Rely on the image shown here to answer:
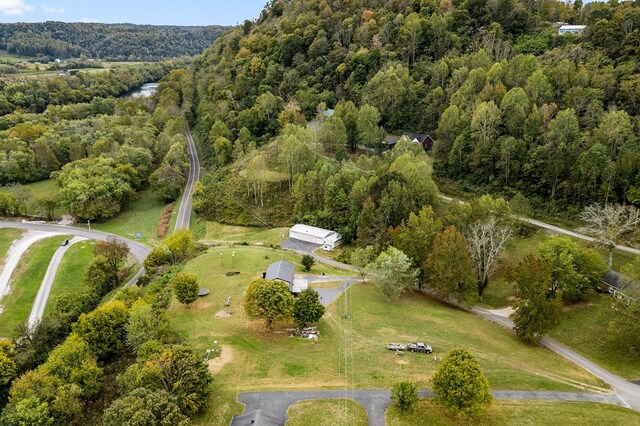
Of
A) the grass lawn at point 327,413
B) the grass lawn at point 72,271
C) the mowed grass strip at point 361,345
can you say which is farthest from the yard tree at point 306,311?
the grass lawn at point 72,271

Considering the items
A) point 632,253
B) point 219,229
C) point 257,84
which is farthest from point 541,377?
point 257,84

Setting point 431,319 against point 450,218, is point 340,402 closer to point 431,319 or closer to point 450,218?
point 431,319

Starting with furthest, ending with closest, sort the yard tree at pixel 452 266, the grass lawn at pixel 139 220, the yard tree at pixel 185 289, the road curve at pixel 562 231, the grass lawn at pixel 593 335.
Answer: the grass lawn at pixel 139 220, the road curve at pixel 562 231, the yard tree at pixel 452 266, the yard tree at pixel 185 289, the grass lawn at pixel 593 335

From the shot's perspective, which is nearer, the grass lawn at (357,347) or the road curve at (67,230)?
the grass lawn at (357,347)

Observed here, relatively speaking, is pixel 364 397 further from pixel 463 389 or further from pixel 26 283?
pixel 26 283

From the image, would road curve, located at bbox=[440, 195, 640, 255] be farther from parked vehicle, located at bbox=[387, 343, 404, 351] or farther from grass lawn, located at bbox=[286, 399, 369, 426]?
grass lawn, located at bbox=[286, 399, 369, 426]

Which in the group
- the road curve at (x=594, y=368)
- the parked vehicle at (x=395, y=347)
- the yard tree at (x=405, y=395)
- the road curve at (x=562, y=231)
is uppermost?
the road curve at (x=562, y=231)

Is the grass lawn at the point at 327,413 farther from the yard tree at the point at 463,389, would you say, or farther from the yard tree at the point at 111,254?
the yard tree at the point at 111,254

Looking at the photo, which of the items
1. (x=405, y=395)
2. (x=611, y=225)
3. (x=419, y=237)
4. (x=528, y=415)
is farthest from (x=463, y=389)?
(x=611, y=225)
